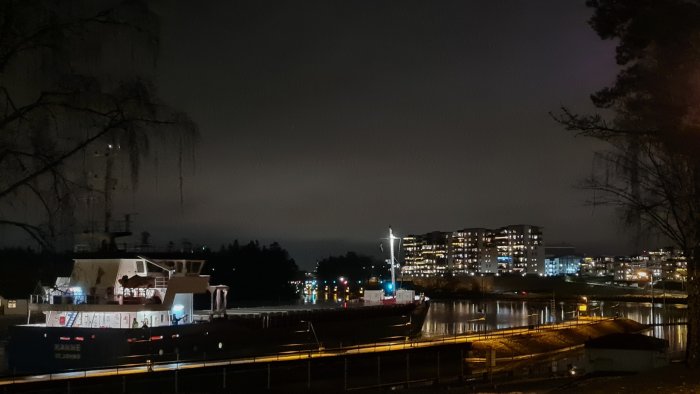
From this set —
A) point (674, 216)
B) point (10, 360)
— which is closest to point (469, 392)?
point (674, 216)

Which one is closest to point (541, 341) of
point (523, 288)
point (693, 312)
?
point (693, 312)

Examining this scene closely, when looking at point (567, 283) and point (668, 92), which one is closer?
point (668, 92)

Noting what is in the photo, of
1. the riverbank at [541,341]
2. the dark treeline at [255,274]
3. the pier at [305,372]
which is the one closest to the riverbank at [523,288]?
the dark treeline at [255,274]

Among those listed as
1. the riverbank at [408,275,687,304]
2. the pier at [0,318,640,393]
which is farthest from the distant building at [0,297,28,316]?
the riverbank at [408,275,687,304]

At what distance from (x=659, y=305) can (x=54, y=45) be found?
114 m

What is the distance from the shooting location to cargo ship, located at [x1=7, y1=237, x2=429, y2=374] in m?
27.7

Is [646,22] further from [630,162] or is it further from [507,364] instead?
[507,364]

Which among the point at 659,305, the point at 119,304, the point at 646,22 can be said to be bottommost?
the point at 659,305

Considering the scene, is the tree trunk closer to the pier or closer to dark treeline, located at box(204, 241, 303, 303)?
the pier

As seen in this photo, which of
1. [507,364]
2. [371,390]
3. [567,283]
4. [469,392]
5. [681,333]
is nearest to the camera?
[469,392]

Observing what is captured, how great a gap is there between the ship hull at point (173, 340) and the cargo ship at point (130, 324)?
0.13 feet

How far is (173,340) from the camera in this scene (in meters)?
29.7

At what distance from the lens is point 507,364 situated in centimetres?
3688

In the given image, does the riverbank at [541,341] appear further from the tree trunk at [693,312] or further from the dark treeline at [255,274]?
the dark treeline at [255,274]
